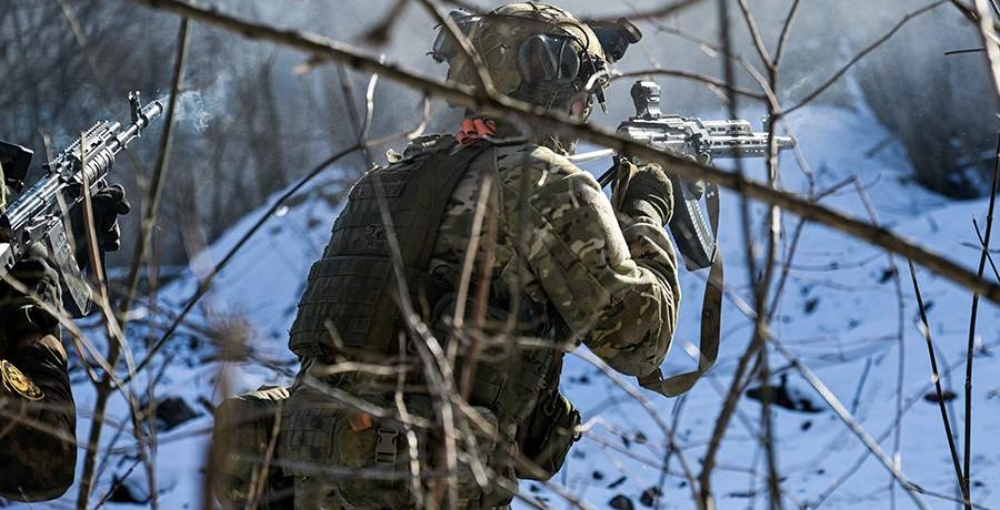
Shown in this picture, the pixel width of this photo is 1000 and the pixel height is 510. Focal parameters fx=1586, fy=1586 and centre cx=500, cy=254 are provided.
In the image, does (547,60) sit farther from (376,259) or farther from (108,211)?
(108,211)

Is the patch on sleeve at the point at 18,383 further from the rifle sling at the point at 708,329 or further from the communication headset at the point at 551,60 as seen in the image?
the rifle sling at the point at 708,329

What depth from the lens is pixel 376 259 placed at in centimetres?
342

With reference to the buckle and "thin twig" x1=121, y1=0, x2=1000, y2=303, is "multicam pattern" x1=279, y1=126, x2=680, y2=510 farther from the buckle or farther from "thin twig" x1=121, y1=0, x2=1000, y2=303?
"thin twig" x1=121, y1=0, x2=1000, y2=303

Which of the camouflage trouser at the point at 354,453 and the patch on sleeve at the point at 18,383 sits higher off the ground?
the patch on sleeve at the point at 18,383

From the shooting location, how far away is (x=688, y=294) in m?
8.58

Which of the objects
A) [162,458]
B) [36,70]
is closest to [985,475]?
[162,458]

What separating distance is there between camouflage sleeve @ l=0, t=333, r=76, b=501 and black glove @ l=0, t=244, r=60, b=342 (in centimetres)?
3

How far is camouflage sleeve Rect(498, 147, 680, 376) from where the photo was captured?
10.9 feet

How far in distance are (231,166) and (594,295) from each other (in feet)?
25.5

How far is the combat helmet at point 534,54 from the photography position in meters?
3.62

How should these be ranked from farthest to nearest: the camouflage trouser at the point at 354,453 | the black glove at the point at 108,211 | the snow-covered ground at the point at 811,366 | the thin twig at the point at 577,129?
1. the snow-covered ground at the point at 811,366
2. the black glove at the point at 108,211
3. the camouflage trouser at the point at 354,453
4. the thin twig at the point at 577,129

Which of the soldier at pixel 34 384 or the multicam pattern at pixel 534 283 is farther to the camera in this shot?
the soldier at pixel 34 384

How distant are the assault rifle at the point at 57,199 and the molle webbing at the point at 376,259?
0.80 m

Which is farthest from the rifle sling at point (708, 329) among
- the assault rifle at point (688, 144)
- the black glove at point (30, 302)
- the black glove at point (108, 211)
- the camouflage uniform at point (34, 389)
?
the black glove at point (108, 211)
